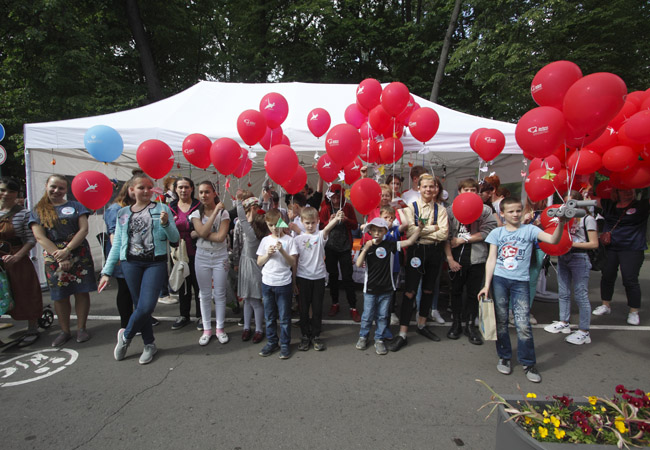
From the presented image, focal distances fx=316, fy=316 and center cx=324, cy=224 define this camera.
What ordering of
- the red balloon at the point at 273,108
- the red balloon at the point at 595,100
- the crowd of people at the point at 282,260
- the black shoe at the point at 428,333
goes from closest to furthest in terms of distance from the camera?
the red balloon at the point at 595,100, the crowd of people at the point at 282,260, the black shoe at the point at 428,333, the red balloon at the point at 273,108

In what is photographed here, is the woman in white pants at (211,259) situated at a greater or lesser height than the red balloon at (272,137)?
lesser

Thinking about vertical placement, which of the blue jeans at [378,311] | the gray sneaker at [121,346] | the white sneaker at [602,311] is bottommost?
the white sneaker at [602,311]

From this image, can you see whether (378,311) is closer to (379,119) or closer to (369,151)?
(369,151)

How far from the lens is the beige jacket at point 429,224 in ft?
11.5

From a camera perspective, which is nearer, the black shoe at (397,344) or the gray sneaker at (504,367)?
the gray sneaker at (504,367)

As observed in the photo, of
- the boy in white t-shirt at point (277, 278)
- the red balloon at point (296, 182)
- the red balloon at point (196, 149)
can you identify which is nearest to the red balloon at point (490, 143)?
the red balloon at point (296, 182)

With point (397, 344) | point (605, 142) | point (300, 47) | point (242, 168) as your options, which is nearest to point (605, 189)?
point (605, 142)

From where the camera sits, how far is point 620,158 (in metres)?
3.08

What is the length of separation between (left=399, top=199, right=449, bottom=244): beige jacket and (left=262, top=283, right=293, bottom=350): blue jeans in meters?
1.51

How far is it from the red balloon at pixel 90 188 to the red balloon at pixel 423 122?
3.87 metres

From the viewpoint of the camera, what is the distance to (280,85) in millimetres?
6812

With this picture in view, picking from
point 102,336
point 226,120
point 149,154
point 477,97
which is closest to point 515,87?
point 477,97

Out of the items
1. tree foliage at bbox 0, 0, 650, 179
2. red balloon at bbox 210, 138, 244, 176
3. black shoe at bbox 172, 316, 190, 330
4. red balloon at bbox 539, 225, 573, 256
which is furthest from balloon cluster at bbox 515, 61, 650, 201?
tree foliage at bbox 0, 0, 650, 179

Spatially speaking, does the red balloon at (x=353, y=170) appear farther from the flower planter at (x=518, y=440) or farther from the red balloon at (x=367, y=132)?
the flower planter at (x=518, y=440)
